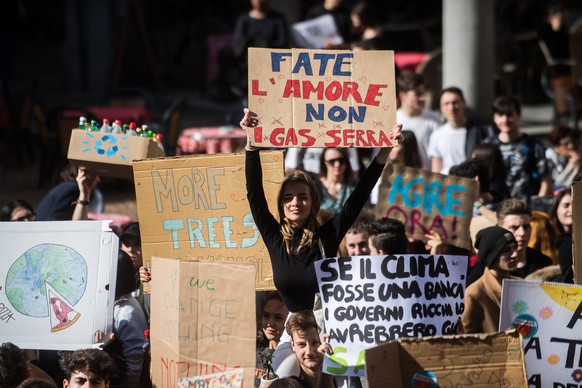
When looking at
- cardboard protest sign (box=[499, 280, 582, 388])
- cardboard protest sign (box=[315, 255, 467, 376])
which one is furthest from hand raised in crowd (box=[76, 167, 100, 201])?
cardboard protest sign (box=[499, 280, 582, 388])

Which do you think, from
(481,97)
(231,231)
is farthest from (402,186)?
(481,97)

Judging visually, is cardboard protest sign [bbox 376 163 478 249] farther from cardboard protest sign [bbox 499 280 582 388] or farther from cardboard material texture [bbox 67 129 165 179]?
cardboard protest sign [bbox 499 280 582 388]

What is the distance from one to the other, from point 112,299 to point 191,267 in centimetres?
88

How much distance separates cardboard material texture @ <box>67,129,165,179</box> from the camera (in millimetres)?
7484

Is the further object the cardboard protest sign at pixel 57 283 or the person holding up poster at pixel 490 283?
the person holding up poster at pixel 490 283

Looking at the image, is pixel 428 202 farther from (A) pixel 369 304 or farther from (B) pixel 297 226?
(A) pixel 369 304

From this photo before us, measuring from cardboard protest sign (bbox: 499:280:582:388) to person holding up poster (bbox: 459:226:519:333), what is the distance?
1.77ft

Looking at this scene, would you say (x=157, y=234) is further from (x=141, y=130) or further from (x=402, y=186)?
(x=402, y=186)

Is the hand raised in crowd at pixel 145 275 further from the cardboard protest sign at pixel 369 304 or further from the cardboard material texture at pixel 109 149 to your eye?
the cardboard protest sign at pixel 369 304

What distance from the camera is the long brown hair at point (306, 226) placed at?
6.37 meters

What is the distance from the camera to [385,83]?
6.73 m

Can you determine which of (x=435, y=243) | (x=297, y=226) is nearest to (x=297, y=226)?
(x=297, y=226)

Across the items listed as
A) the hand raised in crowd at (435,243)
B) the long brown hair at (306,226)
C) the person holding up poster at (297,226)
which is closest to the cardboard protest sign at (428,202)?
the hand raised in crowd at (435,243)

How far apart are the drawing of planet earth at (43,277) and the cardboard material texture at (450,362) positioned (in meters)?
1.91
